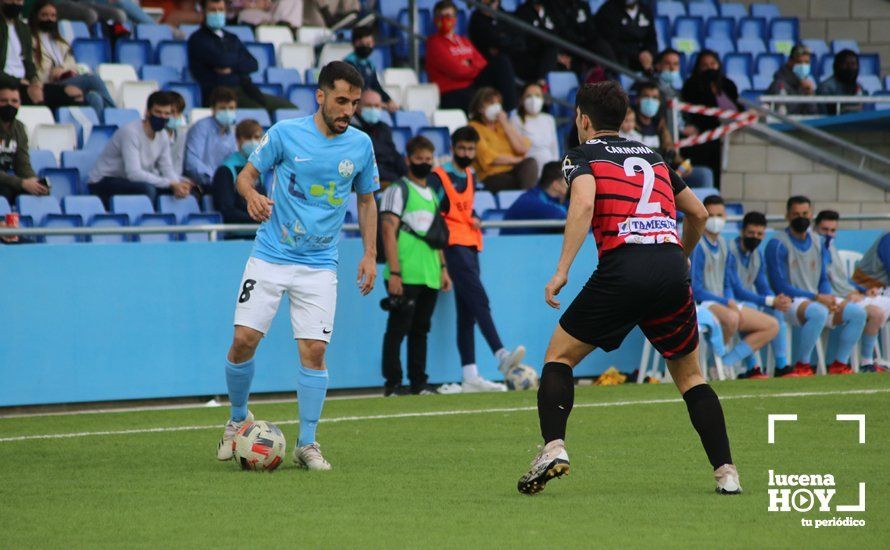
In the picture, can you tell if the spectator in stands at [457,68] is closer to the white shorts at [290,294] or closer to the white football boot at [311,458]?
the white shorts at [290,294]

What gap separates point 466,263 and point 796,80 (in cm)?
923

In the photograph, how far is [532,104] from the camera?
16344 millimetres

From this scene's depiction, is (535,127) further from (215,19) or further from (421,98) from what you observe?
(215,19)

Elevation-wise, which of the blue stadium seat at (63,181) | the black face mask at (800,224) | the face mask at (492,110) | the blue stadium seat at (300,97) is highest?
the blue stadium seat at (300,97)

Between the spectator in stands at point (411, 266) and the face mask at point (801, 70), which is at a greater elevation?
the face mask at point (801, 70)

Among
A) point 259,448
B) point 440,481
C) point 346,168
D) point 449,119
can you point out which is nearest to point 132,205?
point 449,119

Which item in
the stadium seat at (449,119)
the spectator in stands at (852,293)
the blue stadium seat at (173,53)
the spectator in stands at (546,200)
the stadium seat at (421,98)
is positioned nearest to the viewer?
the spectator in stands at (546,200)

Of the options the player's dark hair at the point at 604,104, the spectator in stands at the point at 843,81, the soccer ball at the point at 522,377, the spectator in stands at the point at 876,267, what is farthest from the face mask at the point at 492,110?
the player's dark hair at the point at 604,104

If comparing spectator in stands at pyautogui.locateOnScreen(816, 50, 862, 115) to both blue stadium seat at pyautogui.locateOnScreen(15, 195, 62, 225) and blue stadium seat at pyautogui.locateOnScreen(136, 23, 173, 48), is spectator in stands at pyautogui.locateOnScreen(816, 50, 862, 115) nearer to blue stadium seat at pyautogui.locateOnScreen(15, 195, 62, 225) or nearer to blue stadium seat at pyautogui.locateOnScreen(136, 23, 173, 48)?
blue stadium seat at pyautogui.locateOnScreen(136, 23, 173, 48)

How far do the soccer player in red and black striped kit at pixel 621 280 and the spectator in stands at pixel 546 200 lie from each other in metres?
7.10

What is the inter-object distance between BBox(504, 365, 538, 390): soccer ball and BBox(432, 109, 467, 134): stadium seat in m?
4.41

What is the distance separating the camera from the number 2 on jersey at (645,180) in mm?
6859

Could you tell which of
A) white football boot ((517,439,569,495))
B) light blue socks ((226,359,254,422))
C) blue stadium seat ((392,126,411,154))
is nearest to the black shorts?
white football boot ((517,439,569,495))

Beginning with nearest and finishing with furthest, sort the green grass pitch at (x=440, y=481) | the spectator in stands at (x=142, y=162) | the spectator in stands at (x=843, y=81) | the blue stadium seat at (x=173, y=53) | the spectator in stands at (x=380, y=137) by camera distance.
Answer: the green grass pitch at (x=440, y=481)
the spectator in stands at (x=142, y=162)
the spectator in stands at (x=380, y=137)
the blue stadium seat at (x=173, y=53)
the spectator in stands at (x=843, y=81)
